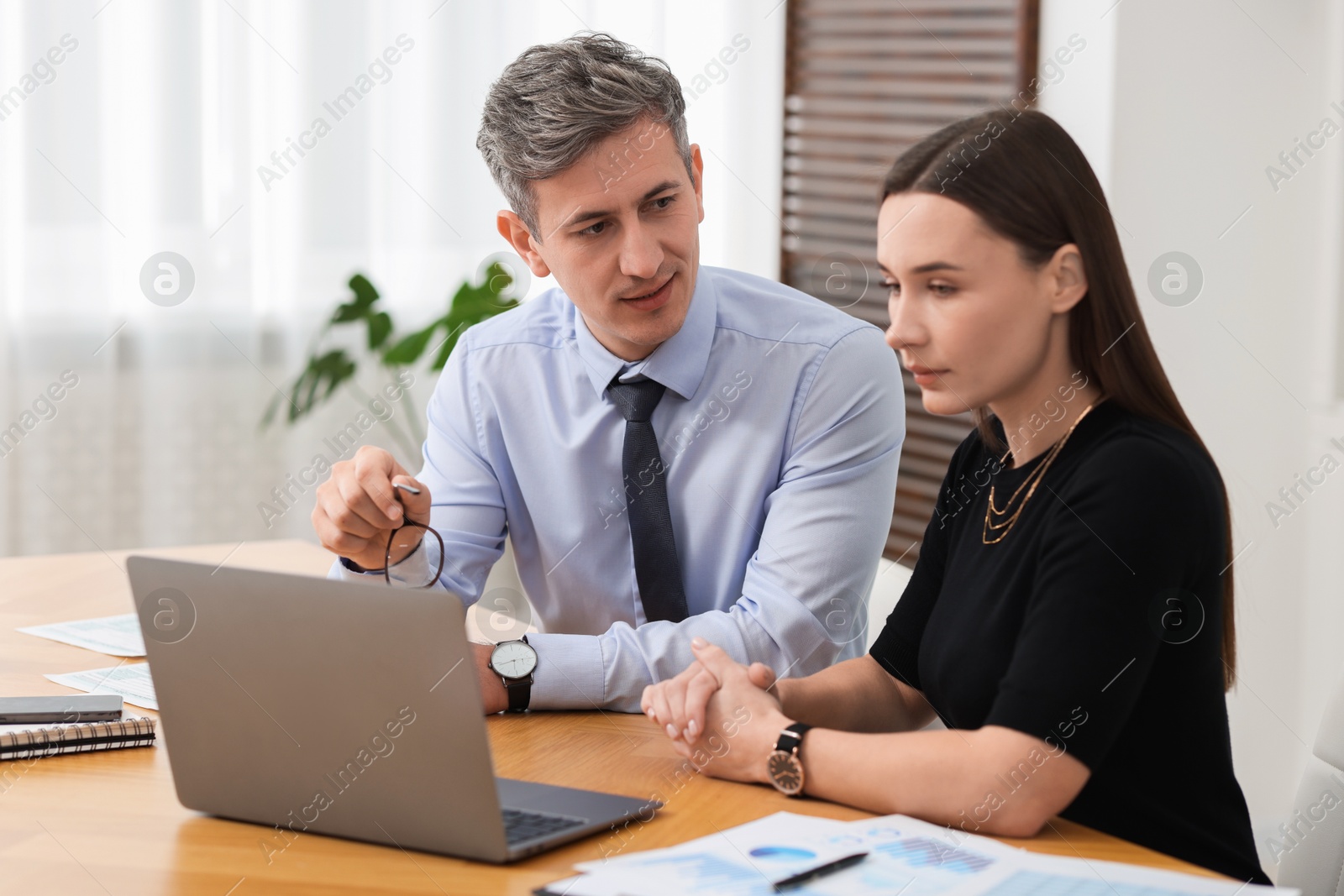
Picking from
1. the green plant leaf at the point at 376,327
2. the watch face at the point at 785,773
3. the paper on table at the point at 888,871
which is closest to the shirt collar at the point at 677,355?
the watch face at the point at 785,773

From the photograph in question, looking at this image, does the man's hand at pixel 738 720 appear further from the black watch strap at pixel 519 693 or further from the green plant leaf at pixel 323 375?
the green plant leaf at pixel 323 375

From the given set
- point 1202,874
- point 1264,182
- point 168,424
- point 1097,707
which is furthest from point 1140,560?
point 168,424

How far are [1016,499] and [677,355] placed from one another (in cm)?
63

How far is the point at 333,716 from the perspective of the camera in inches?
42.9

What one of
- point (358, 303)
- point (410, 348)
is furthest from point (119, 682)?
point (358, 303)

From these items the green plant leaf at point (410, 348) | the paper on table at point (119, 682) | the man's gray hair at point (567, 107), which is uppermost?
the man's gray hair at point (567, 107)

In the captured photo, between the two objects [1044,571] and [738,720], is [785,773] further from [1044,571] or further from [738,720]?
[1044,571]

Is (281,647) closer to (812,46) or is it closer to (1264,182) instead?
(1264,182)

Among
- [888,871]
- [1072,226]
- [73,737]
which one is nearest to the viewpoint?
[888,871]

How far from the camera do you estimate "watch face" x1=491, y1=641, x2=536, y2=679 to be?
5.02ft

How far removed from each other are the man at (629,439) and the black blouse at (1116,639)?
339 mm

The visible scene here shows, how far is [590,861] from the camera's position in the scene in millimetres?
1072

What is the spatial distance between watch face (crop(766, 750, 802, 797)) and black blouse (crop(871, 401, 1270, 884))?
6.5 inches

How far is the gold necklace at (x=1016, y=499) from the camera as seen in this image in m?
1.31
